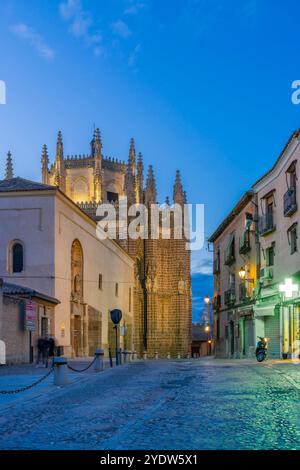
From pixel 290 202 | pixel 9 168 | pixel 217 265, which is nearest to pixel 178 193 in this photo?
pixel 9 168

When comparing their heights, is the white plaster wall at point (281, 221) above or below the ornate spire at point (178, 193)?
below

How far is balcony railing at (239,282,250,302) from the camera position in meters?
38.9

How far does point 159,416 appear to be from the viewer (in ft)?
34.8

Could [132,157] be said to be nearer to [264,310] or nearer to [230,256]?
[230,256]

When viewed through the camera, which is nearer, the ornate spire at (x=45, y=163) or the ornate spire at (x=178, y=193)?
the ornate spire at (x=178, y=193)

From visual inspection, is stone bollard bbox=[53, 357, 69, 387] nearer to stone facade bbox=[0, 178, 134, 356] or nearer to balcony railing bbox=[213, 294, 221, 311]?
stone facade bbox=[0, 178, 134, 356]

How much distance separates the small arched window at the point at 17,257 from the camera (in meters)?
38.5

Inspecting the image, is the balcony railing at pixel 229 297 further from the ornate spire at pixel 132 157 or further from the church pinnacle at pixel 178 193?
the ornate spire at pixel 132 157

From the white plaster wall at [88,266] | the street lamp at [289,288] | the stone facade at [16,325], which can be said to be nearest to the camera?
the stone facade at [16,325]

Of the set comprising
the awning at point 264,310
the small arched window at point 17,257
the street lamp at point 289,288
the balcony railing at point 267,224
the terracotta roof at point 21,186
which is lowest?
the awning at point 264,310

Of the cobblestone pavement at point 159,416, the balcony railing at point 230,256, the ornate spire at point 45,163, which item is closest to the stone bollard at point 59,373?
the cobblestone pavement at point 159,416

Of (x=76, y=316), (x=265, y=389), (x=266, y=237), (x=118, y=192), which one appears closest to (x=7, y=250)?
(x=76, y=316)

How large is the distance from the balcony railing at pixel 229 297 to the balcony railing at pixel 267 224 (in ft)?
28.2

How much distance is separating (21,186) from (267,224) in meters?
13.7
